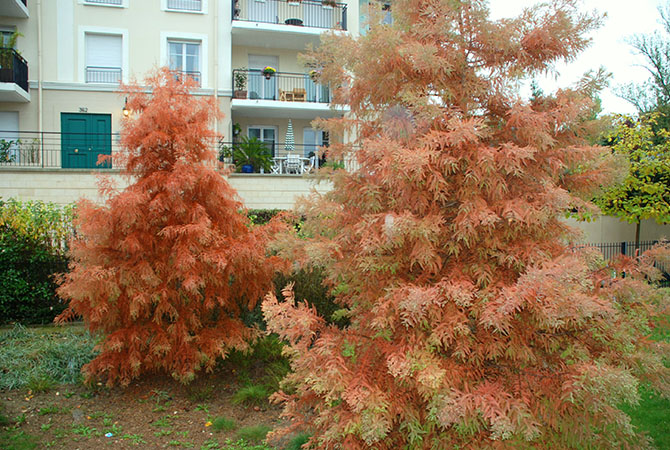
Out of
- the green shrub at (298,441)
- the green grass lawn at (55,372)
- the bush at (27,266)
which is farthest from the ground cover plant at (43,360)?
the green shrub at (298,441)

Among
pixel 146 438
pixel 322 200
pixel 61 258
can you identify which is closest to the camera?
pixel 322 200

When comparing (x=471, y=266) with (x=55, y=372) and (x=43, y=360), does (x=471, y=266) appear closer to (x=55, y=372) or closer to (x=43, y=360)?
(x=55, y=372)

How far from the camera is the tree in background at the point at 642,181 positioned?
12.7 metres

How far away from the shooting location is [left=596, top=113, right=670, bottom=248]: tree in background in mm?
12711

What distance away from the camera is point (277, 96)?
18.8m

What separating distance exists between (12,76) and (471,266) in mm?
16884

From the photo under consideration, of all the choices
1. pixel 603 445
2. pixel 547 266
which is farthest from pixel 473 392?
pixel 603 445

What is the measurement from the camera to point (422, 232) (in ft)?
9.62

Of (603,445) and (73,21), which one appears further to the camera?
(73,21)

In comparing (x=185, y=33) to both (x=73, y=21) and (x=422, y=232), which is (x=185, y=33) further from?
(x=422, y=232)

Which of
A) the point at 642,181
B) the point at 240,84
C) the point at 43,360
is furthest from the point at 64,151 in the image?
the point at 642,181

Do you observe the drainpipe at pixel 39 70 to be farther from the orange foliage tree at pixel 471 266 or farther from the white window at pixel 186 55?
the orange foliage tree at pixel 471 266

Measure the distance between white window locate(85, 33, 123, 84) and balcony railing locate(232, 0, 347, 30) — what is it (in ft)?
14.4

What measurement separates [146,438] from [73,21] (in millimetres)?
16155
